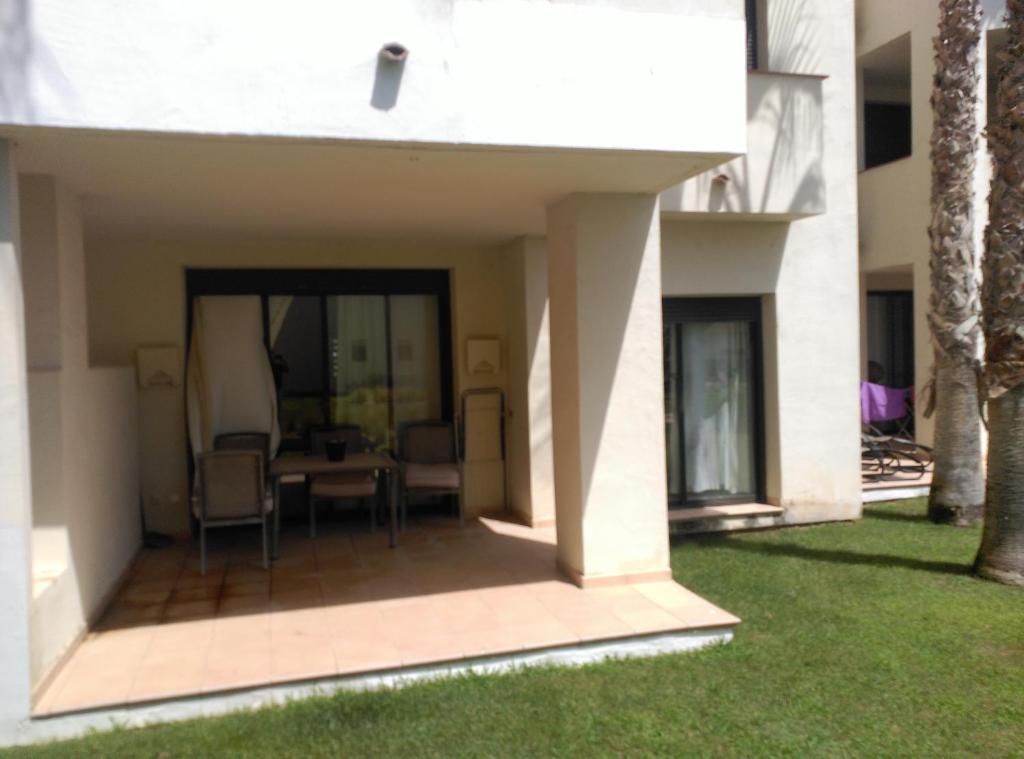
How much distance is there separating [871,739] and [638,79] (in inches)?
150

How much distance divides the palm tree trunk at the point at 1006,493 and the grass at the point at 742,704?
39 cm

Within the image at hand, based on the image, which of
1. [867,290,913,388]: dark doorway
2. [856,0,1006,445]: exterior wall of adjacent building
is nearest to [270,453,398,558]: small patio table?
[856,0,1006,445]: exterior wall of adjacent building

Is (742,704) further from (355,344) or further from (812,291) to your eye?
(355,344)

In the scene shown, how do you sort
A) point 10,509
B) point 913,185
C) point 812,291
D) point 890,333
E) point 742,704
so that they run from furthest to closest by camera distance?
1. point 890,333
2. point 913,185
3. point 812,291
4. point 742,704
5. point 10,509

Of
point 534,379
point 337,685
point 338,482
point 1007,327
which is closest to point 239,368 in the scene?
point 338,482

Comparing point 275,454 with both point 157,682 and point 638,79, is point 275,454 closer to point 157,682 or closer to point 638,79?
point 157,682

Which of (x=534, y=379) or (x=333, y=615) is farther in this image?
(x=534, y=379)

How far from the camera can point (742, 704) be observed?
4.43 meters

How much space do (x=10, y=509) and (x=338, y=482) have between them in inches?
148

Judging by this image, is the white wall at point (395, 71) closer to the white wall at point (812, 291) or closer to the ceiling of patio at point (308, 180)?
the ceiling of patio at point (308, 180)

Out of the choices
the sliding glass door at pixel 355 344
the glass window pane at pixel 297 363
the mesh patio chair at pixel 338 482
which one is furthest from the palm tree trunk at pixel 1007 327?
the glass window pane at pixel 297 363

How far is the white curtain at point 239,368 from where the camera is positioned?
26.8 feet

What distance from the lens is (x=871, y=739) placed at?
404cm

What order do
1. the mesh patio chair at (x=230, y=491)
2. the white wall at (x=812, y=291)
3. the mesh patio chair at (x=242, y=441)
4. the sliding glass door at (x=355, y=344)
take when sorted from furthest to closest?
the sliding glass door at (x=355, y=344)
the white wall at (x=812, y=291)
the mesh patio chair at (x=242, y=441)
the mesh patio chair at (x=230, y=491)
